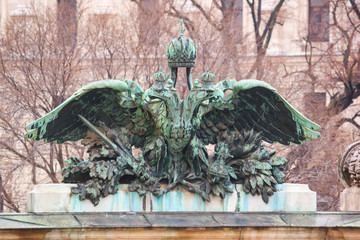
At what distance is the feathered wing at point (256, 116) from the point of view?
19.1m

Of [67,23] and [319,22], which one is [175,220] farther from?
[319,22]

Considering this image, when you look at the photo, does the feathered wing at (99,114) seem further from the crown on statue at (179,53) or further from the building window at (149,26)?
the building window at (149,26)

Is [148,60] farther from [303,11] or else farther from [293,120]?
[293,120]

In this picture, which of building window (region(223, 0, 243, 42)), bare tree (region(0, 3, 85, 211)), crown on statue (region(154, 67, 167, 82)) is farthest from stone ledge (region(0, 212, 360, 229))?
building window (region(223, 0, 243, 42))

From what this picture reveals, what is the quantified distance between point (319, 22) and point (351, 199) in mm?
24485

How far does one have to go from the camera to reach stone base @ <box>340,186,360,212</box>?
816 inches

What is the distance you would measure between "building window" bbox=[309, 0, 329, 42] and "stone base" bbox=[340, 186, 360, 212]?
902 inches

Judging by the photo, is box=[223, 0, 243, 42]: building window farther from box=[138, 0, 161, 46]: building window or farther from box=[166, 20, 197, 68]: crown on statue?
box=[166, 20, 197, 68]: crown on statue

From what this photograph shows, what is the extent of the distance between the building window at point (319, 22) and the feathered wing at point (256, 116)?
2426 centimetres

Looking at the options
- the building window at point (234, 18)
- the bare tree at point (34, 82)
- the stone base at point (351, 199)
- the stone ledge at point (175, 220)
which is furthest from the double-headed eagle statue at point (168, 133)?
the building window at point (234, 18)

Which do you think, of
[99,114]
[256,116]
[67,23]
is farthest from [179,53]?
[67,23]

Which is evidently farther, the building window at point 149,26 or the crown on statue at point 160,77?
the building window at point 149,26

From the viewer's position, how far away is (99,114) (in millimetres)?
18906

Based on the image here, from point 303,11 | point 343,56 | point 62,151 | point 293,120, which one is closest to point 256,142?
point 293,120
